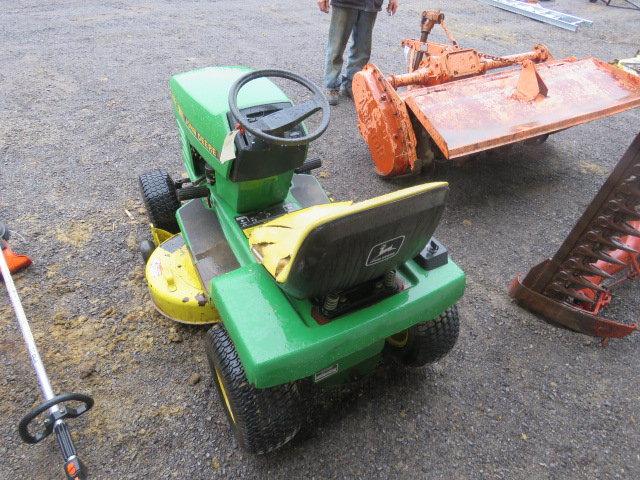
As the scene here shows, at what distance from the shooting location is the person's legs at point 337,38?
3.99 meters

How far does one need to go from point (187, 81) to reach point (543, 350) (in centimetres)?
221

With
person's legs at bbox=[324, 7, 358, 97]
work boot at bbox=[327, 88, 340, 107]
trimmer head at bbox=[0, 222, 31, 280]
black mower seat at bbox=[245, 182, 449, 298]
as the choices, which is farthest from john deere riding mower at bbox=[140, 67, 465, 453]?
work boot at bbox=[327, 88, 340, 107]

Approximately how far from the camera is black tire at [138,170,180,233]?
248cm

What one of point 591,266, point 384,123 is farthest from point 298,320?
point 384,123

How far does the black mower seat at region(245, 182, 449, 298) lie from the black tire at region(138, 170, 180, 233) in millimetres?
1193

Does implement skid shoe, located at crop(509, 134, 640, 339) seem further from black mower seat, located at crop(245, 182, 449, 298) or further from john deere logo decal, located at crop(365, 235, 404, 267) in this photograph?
john deere logo decal, located at crop(365, 235, 404, 267)

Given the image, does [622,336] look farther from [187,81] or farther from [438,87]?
[187,81]

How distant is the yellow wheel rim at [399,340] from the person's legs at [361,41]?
10.1 feet

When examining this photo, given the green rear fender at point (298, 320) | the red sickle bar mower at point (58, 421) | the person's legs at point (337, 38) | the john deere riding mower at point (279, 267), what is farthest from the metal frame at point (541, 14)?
the red sickle bar mower at point (58, 421)

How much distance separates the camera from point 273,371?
138 centimetres

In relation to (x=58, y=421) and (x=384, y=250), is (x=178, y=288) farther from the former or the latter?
(x=384, y=250)

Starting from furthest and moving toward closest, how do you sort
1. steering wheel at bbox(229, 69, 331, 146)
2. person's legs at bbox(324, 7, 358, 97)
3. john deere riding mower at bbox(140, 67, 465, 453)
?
person's legs at bbox(324, 7, 358, 97) → steering wheel at bbox(229, 69, 331, 146) → john deere riding mower at bbox(140, 67, 465, 453)

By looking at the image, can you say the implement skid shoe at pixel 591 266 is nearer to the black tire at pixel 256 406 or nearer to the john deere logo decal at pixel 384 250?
the john deere logo decal at pixel 384 250

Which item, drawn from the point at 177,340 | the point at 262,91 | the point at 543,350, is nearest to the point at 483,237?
the point at 543,350
